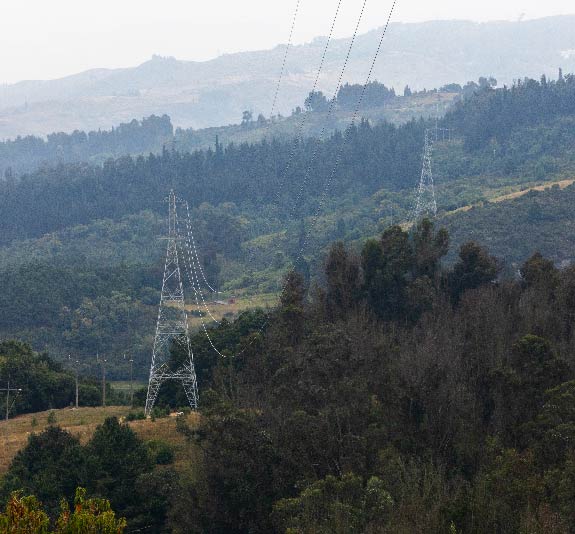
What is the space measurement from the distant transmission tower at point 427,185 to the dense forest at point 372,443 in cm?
5963

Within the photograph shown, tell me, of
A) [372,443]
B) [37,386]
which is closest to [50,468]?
[372,443]

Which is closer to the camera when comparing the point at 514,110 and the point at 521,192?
the point at 521,192

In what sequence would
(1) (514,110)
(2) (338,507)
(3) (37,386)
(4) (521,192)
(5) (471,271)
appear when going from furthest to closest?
(1) (514,110) → (4) (521,192) → (3) (37,386) → (5) (471,271) → (2) (338,507)

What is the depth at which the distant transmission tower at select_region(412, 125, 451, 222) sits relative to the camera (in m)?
113

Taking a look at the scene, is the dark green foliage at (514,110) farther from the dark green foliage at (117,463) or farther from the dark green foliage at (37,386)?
the dark green foliage at (117,463)

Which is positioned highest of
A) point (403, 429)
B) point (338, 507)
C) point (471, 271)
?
point (338, 507)

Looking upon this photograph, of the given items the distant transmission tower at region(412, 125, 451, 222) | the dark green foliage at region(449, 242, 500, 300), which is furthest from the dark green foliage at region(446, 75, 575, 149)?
the dark green foliage at region(449, 242, 500, 300)

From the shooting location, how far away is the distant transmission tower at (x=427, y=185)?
113231 mm

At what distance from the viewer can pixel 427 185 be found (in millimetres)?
137250

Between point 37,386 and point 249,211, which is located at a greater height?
point 37,386

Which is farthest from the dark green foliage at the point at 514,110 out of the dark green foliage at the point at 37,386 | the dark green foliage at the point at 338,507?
the dark green foliage at the point at 338,507

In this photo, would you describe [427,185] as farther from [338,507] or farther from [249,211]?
[338,507]

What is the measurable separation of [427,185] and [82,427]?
93.1 meters

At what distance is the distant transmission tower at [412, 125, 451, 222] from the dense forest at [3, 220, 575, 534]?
5963cm
